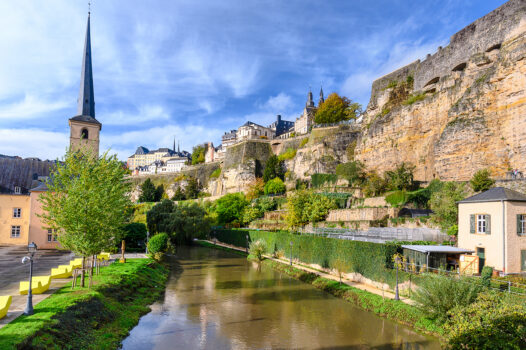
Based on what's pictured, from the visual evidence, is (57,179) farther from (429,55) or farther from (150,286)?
(429,55)

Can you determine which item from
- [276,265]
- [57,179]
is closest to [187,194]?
[276,265]

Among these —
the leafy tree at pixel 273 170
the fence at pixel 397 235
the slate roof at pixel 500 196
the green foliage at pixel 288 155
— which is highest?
the green foliage at pixel 288 155

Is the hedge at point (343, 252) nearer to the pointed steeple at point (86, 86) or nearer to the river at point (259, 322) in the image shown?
the river at point (259, 322)

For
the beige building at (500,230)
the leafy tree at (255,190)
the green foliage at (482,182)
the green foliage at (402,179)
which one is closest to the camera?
the beige building at (500,230)

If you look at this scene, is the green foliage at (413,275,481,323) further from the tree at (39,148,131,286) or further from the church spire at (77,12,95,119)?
the church spire at (77,12,95,119)

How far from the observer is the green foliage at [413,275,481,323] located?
492 inches

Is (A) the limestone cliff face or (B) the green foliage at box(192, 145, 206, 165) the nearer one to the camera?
(A) the limestone cliff face

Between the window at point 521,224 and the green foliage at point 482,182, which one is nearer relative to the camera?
the window at point 521,224

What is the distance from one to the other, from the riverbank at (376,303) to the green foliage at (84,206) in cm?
1255

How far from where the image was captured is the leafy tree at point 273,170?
61.7m

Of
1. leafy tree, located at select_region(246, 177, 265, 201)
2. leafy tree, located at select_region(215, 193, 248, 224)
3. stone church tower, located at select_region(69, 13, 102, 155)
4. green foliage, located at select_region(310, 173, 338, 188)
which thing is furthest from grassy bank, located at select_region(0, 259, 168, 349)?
leafy tree, located at select_region(246, 177, 265, 201)

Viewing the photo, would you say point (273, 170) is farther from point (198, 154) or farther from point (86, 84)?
point (198, 154)

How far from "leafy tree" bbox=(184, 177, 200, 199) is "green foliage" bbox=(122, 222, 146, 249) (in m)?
36.5

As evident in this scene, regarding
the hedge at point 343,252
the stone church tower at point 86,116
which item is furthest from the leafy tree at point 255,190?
the stone church tower at point 86,116
